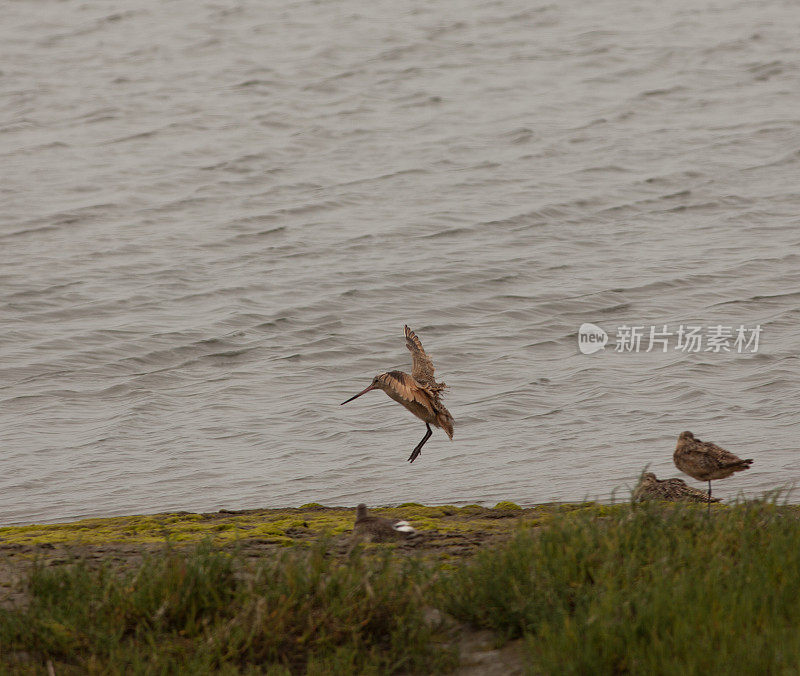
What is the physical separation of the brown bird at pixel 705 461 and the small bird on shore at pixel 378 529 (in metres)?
1.83

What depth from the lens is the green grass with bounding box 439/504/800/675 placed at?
4.26 m

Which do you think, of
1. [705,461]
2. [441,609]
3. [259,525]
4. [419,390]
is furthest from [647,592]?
[419,390]

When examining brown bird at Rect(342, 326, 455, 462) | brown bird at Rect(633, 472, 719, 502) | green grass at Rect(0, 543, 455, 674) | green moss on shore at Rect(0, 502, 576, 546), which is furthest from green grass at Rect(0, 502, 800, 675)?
brown bird at Rect(342, 326, 455, 462)

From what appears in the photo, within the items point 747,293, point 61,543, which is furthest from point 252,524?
point 747,293

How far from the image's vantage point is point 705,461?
22.6ft

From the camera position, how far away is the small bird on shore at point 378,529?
21.1 ft

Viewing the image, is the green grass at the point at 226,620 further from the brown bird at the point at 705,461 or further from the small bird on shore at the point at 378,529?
the brown bird at the point at 705,461

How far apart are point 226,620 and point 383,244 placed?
43.1 ft

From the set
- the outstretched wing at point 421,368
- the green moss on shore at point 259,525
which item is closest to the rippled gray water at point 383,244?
the outstretched wing at point 421,368

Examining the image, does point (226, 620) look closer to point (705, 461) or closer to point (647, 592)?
point (647, 592)

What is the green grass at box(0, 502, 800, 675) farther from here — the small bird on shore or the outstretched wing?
the outstretched wing

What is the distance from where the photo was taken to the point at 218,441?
1098 centimetres

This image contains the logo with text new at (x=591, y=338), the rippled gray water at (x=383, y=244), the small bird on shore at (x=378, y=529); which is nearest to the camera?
the small bird on shore at (x=378, y=529)

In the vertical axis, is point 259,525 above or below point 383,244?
below
